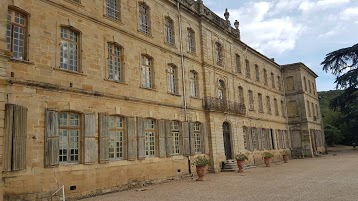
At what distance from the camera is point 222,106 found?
19.7 m

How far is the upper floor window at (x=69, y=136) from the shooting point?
33.9 ft

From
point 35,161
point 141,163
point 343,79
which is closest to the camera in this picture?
point 35,161

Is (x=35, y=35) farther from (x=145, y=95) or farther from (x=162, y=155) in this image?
(x=162, y=155)

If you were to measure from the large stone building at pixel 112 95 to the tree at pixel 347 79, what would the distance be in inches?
741

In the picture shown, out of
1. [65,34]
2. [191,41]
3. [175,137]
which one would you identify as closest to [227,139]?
[175,137]

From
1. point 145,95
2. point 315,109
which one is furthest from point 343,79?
point 145,95

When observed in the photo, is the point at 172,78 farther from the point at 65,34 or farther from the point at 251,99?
the point at 251,99

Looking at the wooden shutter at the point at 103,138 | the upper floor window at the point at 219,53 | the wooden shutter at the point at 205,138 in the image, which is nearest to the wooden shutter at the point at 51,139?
the wooden shutter at the point at 103,138

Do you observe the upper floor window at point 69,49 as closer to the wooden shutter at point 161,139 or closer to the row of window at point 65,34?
the row of window at point 65,34

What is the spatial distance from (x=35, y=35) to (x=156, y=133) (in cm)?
696

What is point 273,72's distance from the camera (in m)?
31.4

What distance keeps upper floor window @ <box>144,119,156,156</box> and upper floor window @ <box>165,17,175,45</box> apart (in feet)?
16.4

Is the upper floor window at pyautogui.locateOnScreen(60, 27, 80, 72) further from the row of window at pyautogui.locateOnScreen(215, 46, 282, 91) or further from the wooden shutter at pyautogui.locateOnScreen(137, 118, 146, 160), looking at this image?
the row of window at pyautogui.locateOnScreen(215, 46, 282, 91)

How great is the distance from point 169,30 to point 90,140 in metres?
8.57
